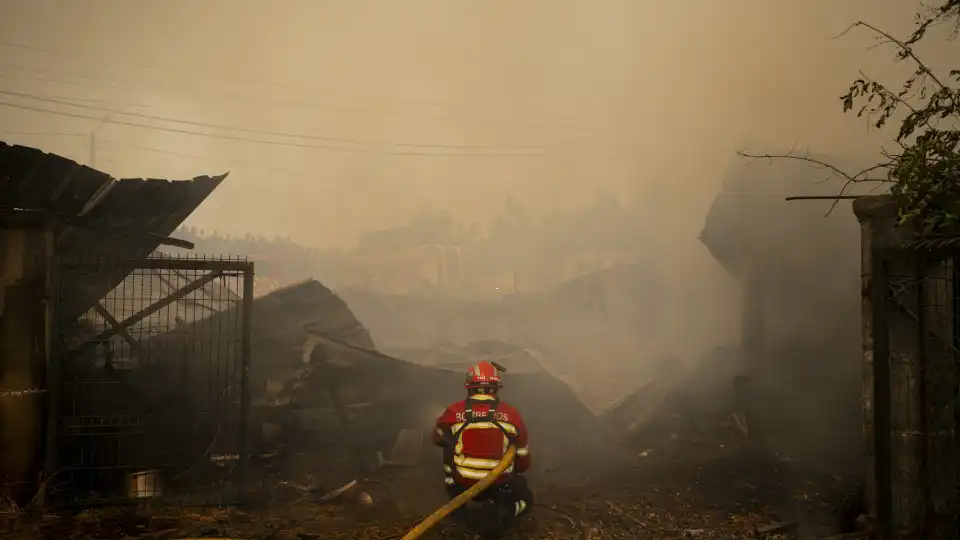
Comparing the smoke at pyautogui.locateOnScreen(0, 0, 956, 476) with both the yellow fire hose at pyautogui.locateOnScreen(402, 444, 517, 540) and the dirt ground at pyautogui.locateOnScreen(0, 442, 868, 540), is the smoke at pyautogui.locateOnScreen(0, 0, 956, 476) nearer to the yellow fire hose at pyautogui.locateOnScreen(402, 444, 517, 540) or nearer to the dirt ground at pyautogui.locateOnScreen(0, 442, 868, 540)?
the dirt ground at pyautogui.locateOnScreen(0, 442, 868, 540)

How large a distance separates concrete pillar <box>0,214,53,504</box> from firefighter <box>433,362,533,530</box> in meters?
4.44

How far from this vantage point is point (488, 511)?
6238 mm

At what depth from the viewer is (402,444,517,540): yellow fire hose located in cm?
589

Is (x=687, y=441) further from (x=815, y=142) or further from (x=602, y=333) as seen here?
(x=815, y=142)

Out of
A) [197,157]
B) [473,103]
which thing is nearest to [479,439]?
[473,103]

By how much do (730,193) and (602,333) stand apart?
11.6ft

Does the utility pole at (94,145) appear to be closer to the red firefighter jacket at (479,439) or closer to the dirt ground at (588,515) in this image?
the dirt ground at (588,515)

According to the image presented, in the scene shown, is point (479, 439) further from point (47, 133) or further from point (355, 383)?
point (47, 133)

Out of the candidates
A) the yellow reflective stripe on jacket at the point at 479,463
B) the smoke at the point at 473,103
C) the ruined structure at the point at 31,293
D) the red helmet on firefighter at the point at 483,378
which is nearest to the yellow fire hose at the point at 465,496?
the yellow reflective stripe on jacket at the point at 479,463

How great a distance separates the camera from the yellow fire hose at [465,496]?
5895 millimetres

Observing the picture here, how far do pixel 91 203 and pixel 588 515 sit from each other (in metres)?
7.04

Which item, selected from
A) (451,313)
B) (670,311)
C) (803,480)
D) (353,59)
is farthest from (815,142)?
(353,59)

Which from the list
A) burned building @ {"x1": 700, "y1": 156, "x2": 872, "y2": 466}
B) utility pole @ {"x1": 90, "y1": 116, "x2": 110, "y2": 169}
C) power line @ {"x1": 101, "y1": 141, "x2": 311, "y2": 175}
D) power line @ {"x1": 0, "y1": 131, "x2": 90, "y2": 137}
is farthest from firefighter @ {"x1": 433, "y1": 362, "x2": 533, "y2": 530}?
power line @ {"x1": 0, "y1": 131, "x2": 90, "y2": 137}

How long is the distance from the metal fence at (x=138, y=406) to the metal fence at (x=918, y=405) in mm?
6432
